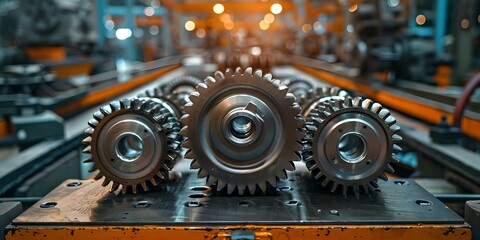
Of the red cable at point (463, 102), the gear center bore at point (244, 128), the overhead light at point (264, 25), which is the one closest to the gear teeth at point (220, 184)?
the gear center bore at point (244, 128)

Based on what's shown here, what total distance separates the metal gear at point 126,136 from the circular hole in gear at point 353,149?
440mm

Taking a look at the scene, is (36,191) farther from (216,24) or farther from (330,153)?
(216,24)

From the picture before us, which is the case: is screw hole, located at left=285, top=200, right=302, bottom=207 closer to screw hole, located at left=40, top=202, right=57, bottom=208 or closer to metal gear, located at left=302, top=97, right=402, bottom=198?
metal gear, located at left=302, top=97, right=402, bottom=198

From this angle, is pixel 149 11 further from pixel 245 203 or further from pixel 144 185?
pixel 245 203

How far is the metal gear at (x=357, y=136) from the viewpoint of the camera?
107 cm

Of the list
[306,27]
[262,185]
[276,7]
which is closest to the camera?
[262,185]

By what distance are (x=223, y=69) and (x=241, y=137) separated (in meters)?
4.97

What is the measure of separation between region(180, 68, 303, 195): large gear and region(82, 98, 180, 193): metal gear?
87 mm

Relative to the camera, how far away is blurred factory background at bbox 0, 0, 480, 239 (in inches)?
64.9

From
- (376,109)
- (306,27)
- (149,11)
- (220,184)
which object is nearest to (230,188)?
(220,184)

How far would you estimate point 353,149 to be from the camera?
1.20m

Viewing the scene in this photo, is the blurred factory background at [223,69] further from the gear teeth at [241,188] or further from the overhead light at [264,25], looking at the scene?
the overhead light at [264,25]

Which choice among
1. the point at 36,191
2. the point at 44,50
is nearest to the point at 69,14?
the point at 44,50

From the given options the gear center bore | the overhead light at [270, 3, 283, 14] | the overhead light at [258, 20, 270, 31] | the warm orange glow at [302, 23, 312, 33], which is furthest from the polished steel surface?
the overhead light at [258, 20, 270, 31]
